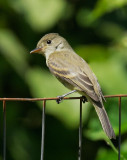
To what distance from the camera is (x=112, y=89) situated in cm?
499

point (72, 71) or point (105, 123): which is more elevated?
point (72, 71)

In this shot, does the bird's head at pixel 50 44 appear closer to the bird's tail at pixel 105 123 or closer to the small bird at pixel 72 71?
the small bird at pixel 72 71

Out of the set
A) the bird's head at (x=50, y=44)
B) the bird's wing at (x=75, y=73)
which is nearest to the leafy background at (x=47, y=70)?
the bird's head at (x=50, y=44)

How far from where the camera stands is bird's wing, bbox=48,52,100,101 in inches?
163

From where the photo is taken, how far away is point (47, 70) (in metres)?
5.46

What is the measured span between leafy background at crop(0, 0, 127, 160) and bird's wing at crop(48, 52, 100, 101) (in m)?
0.46

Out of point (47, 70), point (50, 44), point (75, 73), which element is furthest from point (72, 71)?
point (47, 70)

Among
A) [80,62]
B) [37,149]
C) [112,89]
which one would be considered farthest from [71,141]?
[80,62]

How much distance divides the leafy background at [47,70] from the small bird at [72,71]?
0.28m

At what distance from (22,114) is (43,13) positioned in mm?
1135

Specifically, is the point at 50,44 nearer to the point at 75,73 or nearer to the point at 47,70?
the point at 47,70

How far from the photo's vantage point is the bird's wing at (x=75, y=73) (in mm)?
4131

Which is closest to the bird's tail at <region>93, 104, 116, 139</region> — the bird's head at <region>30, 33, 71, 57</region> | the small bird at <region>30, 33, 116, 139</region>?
the small bird at <region>30, 33, 116, 139</region>

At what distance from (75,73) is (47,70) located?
3.79ft
